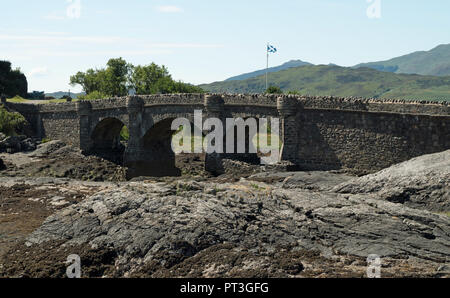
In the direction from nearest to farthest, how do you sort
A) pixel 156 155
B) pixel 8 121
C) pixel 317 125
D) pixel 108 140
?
pixel 317 125 → pixel 156 155 → pixel 108 140 → pixel 8 121

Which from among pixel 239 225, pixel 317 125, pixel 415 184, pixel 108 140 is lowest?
pixel 239 225

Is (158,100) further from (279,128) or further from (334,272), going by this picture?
(334,272)

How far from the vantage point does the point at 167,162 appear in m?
50.3

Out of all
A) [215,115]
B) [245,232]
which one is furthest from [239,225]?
[215,115]

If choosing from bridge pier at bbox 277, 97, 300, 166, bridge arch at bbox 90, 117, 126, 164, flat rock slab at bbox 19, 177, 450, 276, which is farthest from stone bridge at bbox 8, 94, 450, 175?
flat rock slab at bbox 19, 177, 450, 276

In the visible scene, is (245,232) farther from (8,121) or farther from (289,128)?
(8,121)

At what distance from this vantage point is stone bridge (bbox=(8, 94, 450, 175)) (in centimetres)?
3281

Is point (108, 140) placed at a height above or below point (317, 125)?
below

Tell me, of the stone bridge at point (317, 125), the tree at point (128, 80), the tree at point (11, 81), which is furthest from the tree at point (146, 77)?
the stone bridge at point (317, 125)

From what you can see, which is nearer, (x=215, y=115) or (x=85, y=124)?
(x=215, y=115)

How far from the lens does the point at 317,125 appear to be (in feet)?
122

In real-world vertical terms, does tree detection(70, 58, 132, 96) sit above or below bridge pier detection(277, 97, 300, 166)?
above

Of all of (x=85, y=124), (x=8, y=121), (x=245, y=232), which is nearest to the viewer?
(x=245, y=232)

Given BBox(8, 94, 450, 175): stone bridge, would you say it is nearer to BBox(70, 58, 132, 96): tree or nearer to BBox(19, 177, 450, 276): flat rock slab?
BBox(19, 177, 450, 276): flat rock slab
